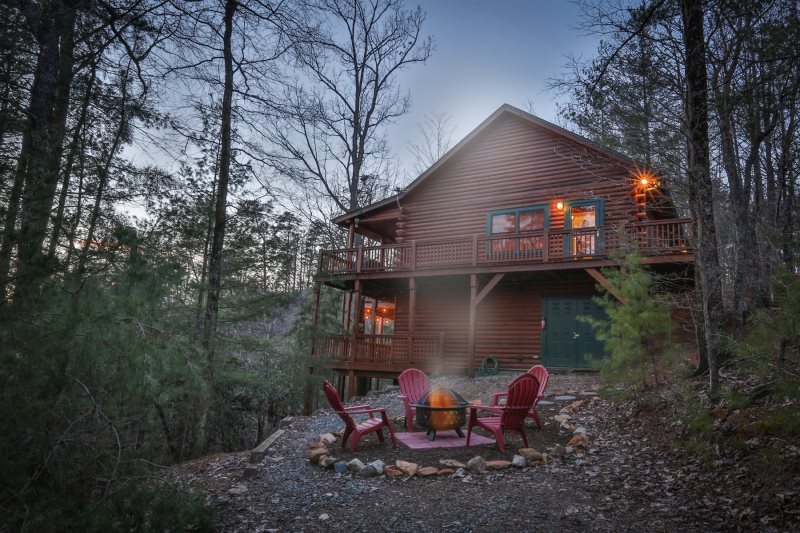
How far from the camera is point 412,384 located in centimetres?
806

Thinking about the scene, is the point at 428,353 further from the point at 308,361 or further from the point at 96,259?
the point at 96,259

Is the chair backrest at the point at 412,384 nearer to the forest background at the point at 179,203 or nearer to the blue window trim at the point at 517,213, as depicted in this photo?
the forest background at the point at 179,203

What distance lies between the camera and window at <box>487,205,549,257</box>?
1370cm

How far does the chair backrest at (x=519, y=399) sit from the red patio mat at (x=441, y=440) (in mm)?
593

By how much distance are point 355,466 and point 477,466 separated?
4.67 feet

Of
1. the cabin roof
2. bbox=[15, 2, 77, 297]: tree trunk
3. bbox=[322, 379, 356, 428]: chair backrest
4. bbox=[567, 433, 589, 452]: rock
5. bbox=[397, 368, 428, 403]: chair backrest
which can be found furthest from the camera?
the cabin roof

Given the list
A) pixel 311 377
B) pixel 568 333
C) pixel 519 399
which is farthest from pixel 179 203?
pixel 568 333

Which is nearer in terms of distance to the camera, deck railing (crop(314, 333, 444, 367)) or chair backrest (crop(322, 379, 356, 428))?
chair backrest (crop(322, 379, 356, 428))

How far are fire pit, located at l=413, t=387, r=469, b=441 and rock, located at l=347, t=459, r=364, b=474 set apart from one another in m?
1.47

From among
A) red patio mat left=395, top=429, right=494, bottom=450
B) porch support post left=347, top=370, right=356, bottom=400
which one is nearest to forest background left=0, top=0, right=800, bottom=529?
porch support post left=347, top=370, right=356, bottom=400

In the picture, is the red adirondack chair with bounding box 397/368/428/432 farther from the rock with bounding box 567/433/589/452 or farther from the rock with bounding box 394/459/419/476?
the rock with bounding box 567/433/589/452

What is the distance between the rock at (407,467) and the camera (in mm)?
5359

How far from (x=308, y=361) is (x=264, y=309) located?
1992mm

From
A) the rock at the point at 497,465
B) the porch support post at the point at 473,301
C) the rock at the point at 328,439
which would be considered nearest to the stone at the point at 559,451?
the rock at the point at 497,465
